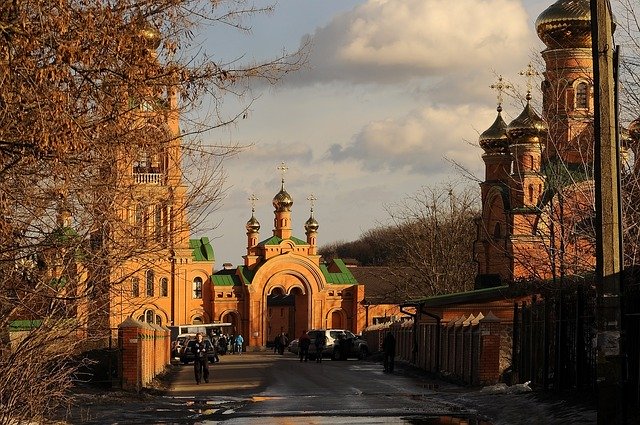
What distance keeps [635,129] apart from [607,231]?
11.3m

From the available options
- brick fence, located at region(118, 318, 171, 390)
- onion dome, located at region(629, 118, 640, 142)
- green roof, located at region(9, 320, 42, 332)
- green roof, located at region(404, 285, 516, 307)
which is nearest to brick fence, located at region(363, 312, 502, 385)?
green roof, located at region(404, 285, 516, 307)

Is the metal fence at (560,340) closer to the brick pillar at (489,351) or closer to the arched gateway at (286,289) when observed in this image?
the brick pillar at (489,351)

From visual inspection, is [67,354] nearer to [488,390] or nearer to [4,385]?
[4,385]

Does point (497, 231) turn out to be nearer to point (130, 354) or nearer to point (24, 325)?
point (130, 354)

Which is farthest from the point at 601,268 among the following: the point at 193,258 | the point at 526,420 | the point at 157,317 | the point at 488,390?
the point at 193,258

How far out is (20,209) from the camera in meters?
15.0

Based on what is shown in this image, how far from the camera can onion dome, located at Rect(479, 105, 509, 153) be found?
198 feet

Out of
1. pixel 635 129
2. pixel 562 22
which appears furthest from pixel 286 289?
pixel 635 129

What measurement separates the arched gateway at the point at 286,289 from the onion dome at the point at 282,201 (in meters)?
2.89

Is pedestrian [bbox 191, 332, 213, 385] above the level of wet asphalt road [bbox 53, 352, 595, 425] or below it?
above

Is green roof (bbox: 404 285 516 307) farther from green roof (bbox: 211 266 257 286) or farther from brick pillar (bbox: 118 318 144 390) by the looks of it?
green roof (bbox: 211 266 257 286)

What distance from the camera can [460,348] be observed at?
31.6m

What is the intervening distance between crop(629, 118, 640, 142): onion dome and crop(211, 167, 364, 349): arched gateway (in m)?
64.0

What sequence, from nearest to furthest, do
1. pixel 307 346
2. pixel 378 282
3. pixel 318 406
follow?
pixel 318 406 < pixel 307 346 < pixel 378 282
